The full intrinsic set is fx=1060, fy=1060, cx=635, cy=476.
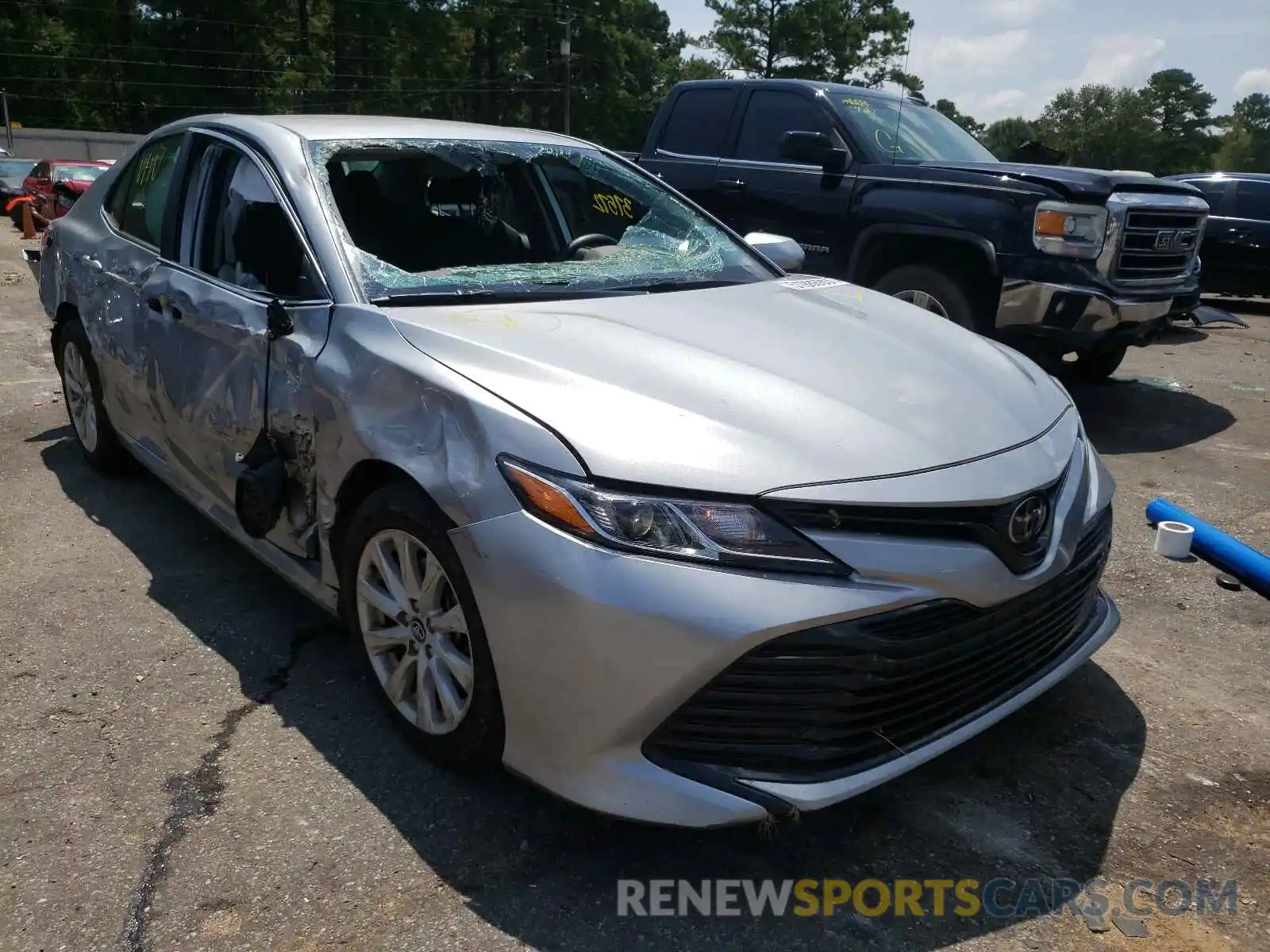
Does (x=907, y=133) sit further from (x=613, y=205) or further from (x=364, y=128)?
(x=364, y=128)

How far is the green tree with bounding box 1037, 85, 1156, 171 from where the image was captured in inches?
Answer: 3258

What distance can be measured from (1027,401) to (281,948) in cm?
221

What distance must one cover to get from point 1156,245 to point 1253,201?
6.24 metres

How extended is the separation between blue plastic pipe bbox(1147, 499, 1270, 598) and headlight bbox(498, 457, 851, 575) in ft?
8.52

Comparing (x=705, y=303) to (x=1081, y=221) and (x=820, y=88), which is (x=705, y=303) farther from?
(x=820, y=88)

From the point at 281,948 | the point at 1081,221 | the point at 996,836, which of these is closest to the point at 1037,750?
the point at 996,836

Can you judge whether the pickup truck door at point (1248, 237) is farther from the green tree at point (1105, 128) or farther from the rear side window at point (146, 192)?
the green tree at point (1105, 128)

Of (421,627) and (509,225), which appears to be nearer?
(421,627)

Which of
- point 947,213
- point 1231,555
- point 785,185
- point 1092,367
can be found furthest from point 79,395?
point 1092,367

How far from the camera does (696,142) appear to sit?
779cm

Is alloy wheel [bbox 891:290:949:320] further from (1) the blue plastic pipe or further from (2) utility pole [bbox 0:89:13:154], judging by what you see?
(2) utility pole [bbox 0:89:13:154]

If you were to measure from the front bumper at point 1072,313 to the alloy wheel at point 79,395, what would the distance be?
4754 millimetres

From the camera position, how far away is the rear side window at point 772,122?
7.07 metres

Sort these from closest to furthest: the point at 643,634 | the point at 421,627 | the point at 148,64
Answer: the point at 643,634, the point at 421,627, the point at 148,64
